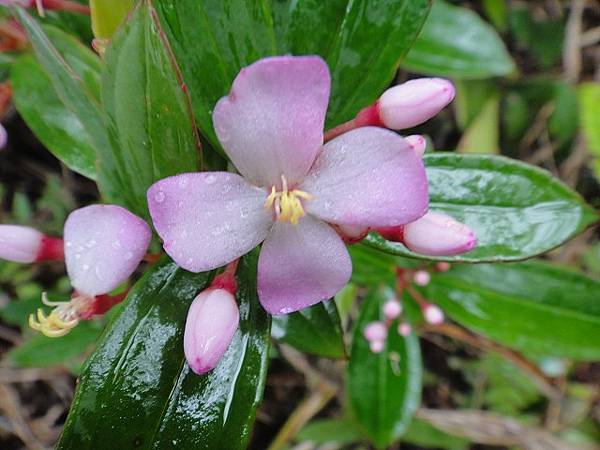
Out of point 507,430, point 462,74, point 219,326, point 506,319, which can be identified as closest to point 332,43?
point 219,326

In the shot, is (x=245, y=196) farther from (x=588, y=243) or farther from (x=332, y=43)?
(x=588, y=243)

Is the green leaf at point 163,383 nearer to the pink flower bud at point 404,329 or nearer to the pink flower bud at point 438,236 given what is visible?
the pink flower bud at point 438,236

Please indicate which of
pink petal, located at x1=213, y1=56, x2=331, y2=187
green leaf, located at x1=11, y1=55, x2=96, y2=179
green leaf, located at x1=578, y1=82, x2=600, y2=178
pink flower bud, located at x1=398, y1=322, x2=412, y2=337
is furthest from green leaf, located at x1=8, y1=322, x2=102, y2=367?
green leaf, located at x1=578, y1=82, x2=600, y2=178

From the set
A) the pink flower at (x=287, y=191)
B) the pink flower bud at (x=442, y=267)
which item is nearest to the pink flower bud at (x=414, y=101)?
the pink flower at (x=287, y=191)

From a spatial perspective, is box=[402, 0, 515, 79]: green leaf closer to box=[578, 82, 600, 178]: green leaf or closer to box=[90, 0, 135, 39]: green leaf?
box=[578, 82, 600, 178]: green leaf

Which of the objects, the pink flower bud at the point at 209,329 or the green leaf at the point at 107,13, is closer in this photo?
the pink flower bud at the point at 209,329
